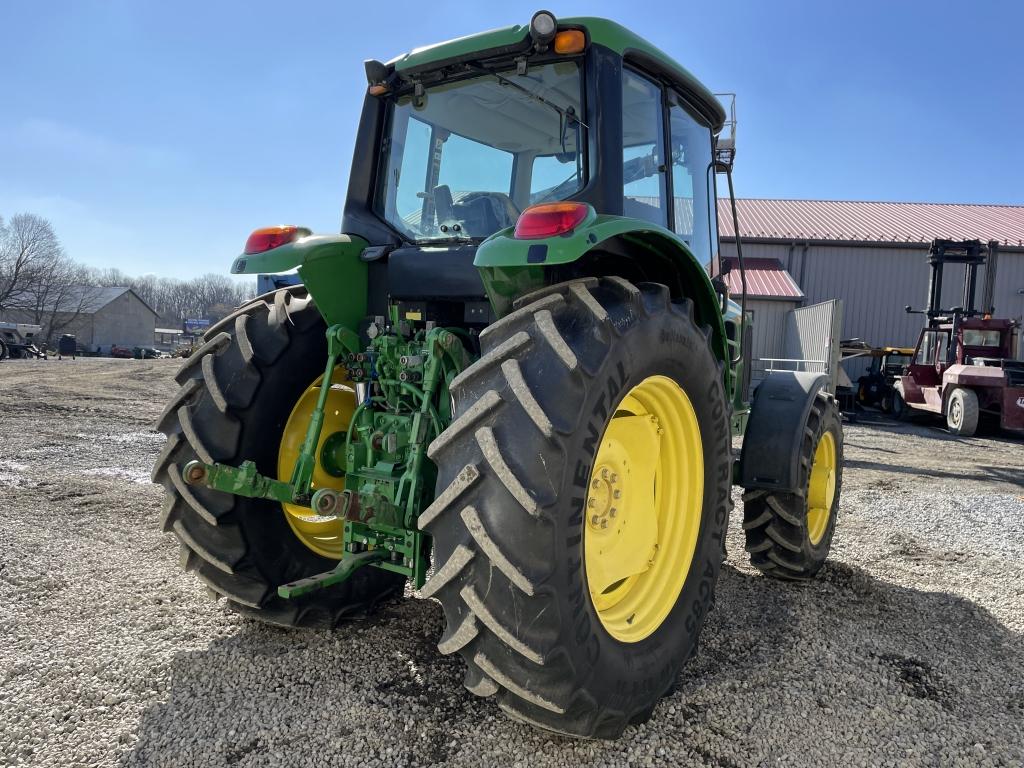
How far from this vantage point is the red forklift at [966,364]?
459 inches

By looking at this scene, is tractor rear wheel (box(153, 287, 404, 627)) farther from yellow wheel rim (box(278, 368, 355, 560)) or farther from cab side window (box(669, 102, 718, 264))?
cab side window (box(669, 102, 718, 264))

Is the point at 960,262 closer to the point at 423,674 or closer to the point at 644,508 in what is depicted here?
the point at 644,508

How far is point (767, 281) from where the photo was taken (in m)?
18.1

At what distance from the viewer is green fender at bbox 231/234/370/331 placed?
2.58m

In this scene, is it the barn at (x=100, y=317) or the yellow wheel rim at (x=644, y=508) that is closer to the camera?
the yellow wheel rim at (x=644, y=508)

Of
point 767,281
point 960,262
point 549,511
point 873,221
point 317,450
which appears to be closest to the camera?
point 549,511

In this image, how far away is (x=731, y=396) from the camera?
3562mm

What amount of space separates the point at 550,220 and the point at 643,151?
119 cm

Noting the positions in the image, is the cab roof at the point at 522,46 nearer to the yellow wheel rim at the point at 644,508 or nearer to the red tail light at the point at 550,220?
the red tail light at the point at 550,220

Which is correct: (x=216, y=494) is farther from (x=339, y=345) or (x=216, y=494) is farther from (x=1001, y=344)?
(x=1001, y=344)

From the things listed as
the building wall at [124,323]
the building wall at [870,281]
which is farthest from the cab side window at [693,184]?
the building wall at [124,323]

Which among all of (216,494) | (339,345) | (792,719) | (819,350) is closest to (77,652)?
(216,494)

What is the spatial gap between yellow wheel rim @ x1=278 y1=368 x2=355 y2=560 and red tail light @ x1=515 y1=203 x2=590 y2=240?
1226mm

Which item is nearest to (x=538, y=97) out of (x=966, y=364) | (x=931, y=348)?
(x=966, y=364)
